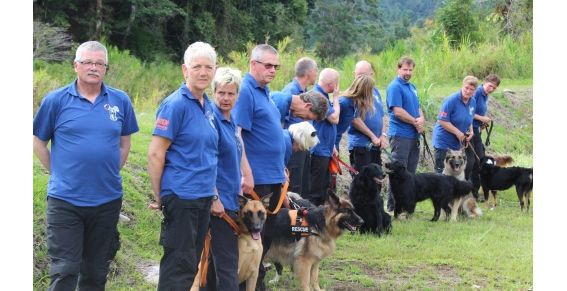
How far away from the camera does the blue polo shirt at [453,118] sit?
11750 mm

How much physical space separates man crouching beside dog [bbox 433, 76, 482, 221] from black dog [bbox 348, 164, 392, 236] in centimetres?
207

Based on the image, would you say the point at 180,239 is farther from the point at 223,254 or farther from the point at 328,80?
the point at 328,80

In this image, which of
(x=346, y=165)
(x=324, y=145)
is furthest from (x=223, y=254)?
(x=346, y=165)

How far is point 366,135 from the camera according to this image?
33.0 feet

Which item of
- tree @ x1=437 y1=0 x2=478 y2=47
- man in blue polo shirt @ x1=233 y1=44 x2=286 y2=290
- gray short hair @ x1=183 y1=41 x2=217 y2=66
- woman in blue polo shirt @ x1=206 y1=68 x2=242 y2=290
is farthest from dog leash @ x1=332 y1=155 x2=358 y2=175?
tree @ x1=437 y1=0 x2=478 y2=47

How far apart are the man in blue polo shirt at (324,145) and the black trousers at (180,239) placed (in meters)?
3.54

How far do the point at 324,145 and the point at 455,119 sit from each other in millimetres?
3782

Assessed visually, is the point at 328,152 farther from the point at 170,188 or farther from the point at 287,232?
the point at 170,188

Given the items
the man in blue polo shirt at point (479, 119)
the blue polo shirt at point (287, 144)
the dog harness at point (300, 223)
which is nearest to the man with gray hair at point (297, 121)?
the blue polo shirt at point (287, 144)

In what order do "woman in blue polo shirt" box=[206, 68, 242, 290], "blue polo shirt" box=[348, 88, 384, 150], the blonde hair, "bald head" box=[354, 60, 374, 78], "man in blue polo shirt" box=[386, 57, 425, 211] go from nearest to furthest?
"woman in blue polo shirt" box=[206, 68, 242, 290], the blonde hair, "bald head" box=[354, 60, 374, 78], "blue polo shirt" box=[348, 88, 384, 150], "man in blue polo shirt" box=[386, 57, 425, 211]

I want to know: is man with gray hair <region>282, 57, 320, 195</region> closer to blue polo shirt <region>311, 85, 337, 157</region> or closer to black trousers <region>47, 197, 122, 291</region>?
blue polo shirt <region>311, 85, 337, 157</region>

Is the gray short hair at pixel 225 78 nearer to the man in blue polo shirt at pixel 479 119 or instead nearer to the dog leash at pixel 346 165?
the dog leash at pixel 346 165

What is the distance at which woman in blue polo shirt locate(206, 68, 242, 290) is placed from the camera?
540 cm
